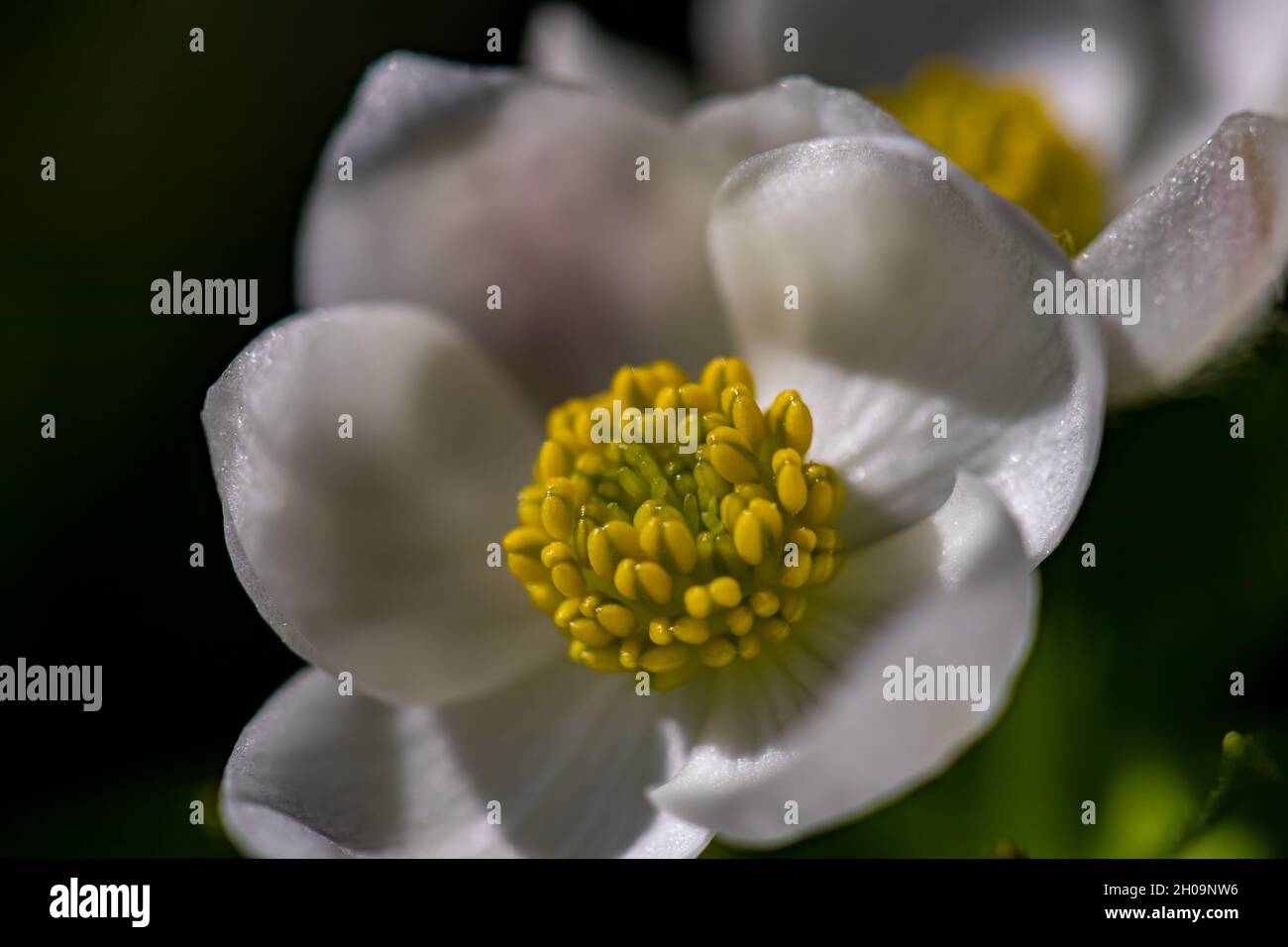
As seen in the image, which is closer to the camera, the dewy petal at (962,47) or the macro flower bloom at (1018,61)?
the macro flower bloom at (1018,61)

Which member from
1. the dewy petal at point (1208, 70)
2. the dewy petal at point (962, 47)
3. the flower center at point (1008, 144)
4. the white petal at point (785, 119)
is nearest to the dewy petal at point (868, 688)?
the white petal at point (785, 119)

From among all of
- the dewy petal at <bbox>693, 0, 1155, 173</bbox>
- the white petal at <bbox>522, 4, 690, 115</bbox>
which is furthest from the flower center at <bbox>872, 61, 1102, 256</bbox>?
the white petal at <bbox>522, 4, 690, 115</bbox>

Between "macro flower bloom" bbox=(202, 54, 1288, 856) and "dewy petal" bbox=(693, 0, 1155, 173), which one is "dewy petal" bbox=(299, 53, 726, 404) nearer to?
"macro flower bloom" bbox=(202, 54, 1288, 856)

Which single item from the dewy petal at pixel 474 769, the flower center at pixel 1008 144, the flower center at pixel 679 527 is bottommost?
the dewy petal at pixel 474 769

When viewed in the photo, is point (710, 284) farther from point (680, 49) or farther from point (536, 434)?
point (680, 49)

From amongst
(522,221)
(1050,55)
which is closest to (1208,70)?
(1050,55)

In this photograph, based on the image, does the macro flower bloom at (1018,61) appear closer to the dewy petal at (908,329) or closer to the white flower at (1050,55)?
the white flower at (1050,55)
